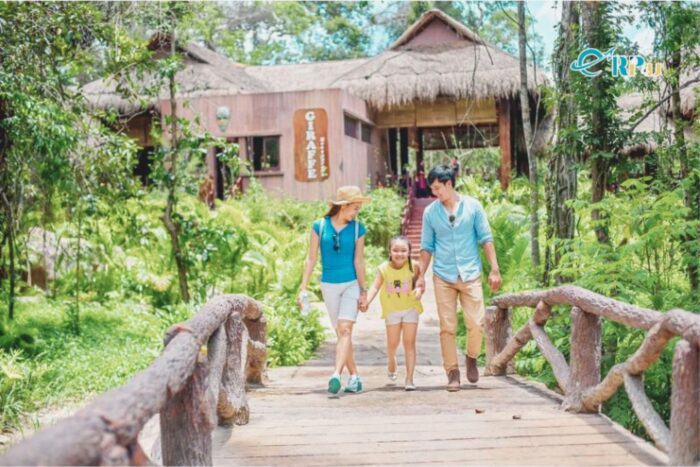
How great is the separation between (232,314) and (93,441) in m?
2.94

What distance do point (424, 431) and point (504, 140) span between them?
56.2 feet

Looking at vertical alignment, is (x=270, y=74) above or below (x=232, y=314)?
Answer: above

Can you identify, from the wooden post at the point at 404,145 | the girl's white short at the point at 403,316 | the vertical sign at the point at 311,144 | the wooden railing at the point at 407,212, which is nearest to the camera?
the girl's white short at the point at 403,316

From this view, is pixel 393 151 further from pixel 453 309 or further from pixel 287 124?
pixel 453 309

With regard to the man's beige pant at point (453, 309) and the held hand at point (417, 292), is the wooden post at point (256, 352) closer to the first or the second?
the held hand at point (417, 292)

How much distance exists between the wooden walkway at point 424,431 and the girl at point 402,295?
358 mm

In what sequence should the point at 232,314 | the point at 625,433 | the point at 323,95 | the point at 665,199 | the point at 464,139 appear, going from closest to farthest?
the point at 625,433 → the point at 232,314 → the point at 665,199 → the point at 323,95 → the point at 464,139

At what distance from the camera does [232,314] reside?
4.92 meters

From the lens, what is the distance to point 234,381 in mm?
4664

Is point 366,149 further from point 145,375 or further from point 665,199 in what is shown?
point 145,375

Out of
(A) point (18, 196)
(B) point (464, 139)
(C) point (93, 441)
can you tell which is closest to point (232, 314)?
(C) point (93, 441)

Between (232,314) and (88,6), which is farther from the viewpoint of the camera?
(88,6)

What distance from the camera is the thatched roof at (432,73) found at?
20.2 m

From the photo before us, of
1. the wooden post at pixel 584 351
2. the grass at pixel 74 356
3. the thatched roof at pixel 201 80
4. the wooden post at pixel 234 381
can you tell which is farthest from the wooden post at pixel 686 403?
the thatched roof at pixel 201 80
